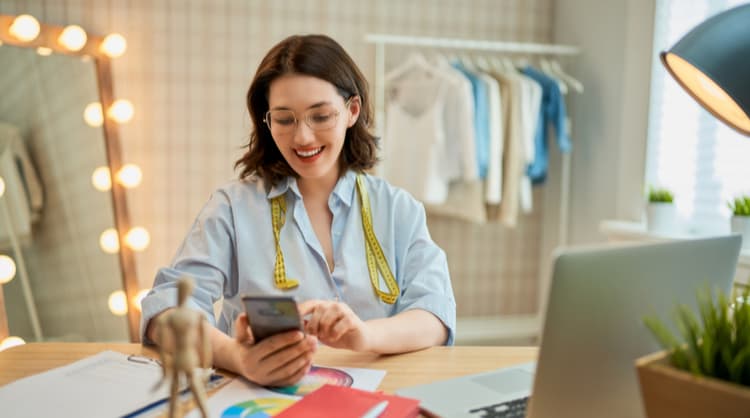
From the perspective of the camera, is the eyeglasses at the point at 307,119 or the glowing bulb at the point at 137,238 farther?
the glowing bulb at the point at 137,238

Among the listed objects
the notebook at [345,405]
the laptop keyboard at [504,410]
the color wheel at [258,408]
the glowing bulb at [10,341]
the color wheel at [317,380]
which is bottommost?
the glowing bulb at [10,341]

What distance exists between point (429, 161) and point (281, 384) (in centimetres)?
205

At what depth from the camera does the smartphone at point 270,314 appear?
883mm

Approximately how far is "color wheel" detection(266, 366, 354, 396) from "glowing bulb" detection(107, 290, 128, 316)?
6.87 ft

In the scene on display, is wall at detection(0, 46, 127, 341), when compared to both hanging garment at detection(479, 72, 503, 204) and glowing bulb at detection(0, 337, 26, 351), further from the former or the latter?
hanging garment at detection(479, 72, 503, 204)

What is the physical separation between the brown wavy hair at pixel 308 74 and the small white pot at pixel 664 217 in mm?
1509

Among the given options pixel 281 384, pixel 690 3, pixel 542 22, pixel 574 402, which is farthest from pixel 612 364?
pixel 542 22

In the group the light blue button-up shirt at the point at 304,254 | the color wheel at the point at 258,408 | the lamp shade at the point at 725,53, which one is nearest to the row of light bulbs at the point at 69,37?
the light blue button-up shirt at the point at 304,254

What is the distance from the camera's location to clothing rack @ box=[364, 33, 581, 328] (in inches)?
120

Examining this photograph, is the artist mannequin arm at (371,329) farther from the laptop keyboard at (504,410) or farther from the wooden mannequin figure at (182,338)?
the wooden mannequin figure at (182,338)

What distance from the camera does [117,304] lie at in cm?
296

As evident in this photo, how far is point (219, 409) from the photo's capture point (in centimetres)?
95

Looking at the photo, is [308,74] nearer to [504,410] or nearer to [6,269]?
[504,410]

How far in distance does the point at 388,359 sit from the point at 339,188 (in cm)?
46
